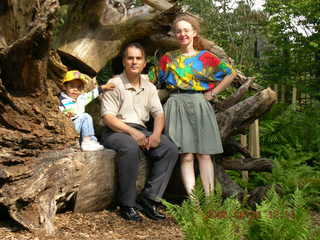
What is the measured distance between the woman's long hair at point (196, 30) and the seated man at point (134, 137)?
23.7 inches

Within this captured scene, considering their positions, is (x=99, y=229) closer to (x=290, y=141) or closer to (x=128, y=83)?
(x=128, y=83)

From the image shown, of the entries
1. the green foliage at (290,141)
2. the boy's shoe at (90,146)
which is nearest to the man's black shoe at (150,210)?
the boy's shoe at (90,146)

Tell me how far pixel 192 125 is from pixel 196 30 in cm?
102

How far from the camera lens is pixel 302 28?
44.6ft

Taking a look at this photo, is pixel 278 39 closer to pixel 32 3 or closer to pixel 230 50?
pixel 230 50

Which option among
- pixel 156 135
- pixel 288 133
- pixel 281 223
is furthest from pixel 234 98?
pixel 281 223

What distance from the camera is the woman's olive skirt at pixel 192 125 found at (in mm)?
4832

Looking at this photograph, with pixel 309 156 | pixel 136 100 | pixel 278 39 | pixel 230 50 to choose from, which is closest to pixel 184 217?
pixel 136 100

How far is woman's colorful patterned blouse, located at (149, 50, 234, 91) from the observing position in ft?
16.3

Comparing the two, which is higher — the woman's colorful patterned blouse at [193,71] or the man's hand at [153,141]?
the woman's colorful patterned blouse at [193,71]

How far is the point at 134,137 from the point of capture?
4.62m

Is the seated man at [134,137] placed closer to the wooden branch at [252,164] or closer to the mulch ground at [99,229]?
the mulch ground at [99,229]

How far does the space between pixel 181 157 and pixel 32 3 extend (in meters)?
2.11

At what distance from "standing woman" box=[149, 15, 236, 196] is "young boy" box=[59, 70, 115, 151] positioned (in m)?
0.69
